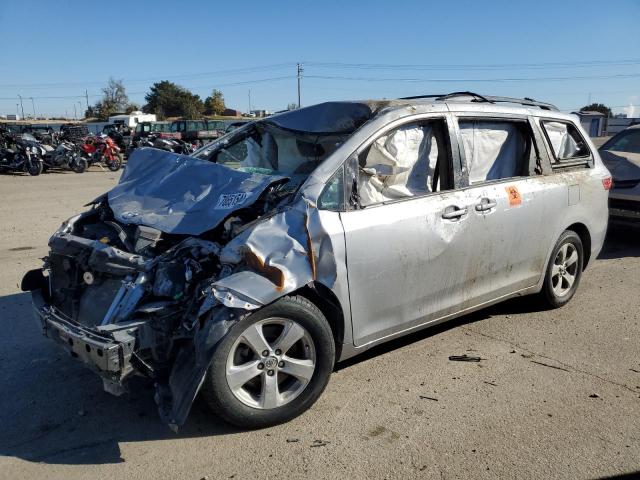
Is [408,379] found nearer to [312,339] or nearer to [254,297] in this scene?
[312,339]

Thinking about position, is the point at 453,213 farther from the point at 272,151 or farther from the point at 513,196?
the point at 272,151

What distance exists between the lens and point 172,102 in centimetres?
7794

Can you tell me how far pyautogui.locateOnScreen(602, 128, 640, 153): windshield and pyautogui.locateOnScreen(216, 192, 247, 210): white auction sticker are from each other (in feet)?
23.9

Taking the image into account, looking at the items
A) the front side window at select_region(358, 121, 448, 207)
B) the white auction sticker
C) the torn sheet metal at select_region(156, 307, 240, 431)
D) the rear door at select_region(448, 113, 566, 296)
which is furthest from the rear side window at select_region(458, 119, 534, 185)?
the torn sheet metal at select_region(156, 307, 240, 431)

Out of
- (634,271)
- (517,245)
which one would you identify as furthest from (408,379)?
(634,271)

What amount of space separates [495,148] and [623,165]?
458 centimetres

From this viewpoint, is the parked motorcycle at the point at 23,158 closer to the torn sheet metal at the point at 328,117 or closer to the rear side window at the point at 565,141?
the torn sheet metal at the point at 328,117

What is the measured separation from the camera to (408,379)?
391cm

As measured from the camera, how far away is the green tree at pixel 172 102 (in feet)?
254

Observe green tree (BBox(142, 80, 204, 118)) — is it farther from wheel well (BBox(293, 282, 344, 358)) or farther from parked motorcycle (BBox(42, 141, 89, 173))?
wheel well (BBox(293, 282, 344, 358))

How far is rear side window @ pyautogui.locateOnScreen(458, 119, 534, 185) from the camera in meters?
4.35

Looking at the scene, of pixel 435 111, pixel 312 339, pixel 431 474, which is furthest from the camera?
pixel 435 111

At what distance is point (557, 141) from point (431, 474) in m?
3.49

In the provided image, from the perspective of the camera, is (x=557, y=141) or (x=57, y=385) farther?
(x=557, y=141)
